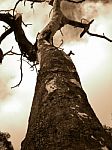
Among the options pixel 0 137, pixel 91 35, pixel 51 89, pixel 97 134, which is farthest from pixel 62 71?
pixel 0 137

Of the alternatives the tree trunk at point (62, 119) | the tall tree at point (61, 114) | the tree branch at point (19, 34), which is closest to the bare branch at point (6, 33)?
the tree branch at point (19, 34)

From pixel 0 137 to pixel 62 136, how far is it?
29.8 feet

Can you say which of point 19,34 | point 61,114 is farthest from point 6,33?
point 61,114

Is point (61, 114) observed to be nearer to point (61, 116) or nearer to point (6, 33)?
point (61, 116)

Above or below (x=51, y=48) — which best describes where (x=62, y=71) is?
below

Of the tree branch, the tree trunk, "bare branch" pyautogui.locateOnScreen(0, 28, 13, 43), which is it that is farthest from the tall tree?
"bare branch" pyautogui.locateOnScreen(0, 28, 13, 43)

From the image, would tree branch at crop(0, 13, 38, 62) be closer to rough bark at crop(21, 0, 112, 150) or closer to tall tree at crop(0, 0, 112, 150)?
tall tree at crop(0, 0, 112, 150)

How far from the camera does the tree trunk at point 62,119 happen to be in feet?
5.89

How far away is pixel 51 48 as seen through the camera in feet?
12.0

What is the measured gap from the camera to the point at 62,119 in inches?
78.6

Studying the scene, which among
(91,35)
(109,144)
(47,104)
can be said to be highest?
(91,35)

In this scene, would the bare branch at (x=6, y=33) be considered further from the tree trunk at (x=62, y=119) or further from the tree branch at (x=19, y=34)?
the tree trunk at (x=62, y=119)

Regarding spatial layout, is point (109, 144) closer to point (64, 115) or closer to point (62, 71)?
point (64, 115)

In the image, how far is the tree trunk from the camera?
1796mm
